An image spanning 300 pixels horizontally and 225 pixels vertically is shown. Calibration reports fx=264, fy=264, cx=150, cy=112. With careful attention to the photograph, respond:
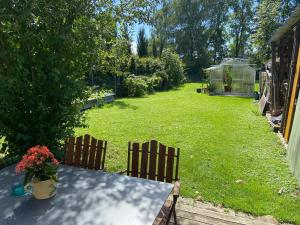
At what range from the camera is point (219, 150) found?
20.4 ft

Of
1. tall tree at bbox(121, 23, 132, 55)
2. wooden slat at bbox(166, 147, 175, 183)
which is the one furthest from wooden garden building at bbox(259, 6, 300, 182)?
tall tree at bbox(121, 23, 132, 55)

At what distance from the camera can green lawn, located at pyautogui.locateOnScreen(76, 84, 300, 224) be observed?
404cm

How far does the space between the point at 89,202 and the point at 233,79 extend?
16.8 m

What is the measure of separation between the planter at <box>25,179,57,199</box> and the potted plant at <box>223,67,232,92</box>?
16550 millimetres

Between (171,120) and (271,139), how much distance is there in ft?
11.2

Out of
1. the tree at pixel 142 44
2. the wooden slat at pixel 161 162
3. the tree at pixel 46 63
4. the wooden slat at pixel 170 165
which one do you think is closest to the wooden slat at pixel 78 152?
the tree at pixel 46 63

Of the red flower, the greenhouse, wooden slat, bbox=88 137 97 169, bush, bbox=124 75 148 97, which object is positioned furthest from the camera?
the greenhouse

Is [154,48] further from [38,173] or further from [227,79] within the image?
[38,173]

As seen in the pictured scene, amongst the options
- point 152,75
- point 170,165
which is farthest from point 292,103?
point 152,75

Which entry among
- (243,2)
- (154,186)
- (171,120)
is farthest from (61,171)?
(243,2)

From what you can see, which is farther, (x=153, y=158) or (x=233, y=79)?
(x=233, y=79)

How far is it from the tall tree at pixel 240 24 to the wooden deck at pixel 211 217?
3496 cm

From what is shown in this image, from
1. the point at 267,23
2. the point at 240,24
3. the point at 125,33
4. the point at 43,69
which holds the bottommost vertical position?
the point at 43,69

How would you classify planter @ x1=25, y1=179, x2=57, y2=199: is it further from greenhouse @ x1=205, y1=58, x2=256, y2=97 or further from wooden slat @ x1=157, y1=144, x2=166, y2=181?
greenhouse @ x1=205, y1=58, x2=256, y2=97
